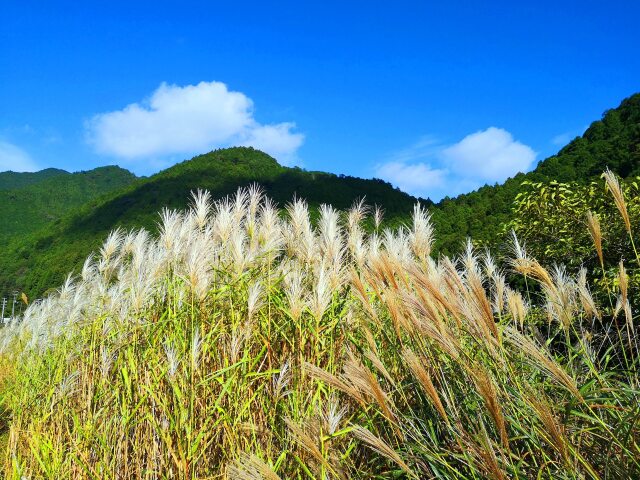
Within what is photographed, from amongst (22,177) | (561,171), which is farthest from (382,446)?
(22,177)

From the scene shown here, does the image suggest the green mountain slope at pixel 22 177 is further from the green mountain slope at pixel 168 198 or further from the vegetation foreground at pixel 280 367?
the vegetation foreground at pixel 280 367

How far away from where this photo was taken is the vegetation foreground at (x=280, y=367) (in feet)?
5.55

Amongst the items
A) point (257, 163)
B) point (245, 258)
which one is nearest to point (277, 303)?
point (245, 258)

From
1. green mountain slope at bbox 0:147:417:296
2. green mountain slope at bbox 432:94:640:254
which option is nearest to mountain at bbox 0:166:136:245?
green mountain slope at bbox 0:147:417:296

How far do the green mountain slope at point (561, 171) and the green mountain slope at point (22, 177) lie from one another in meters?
109

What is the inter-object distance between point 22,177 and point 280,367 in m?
127

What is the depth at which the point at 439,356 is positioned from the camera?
1.98 metres

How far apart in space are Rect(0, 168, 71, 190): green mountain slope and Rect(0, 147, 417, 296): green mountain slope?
207 feet

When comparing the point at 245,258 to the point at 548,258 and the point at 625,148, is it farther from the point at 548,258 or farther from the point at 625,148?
the point at 625,148

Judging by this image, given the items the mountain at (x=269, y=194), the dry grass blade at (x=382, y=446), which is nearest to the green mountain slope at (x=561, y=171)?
the mountain at (x=269, y=194)

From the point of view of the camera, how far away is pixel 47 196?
81938 millimetres

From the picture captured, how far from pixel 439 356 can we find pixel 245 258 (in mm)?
1121

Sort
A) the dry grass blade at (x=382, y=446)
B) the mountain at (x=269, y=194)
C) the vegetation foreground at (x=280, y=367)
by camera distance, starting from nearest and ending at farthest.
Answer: the dry grass blade at (x=382, y=446) → the vegetation foreground at (x=280, y=367) → the mountain at (x=269, y=194)

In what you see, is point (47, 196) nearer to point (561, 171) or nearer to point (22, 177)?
point (22, 177)
